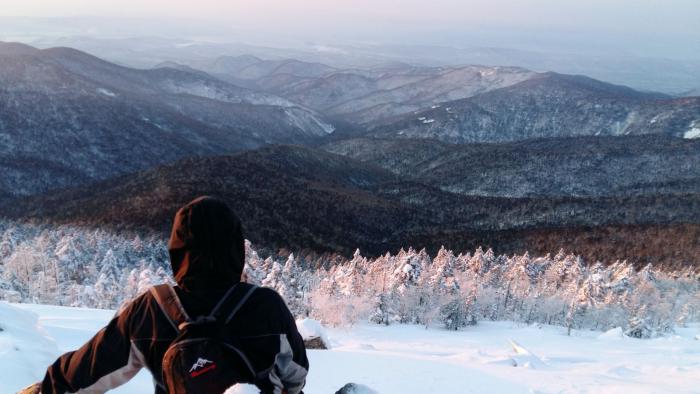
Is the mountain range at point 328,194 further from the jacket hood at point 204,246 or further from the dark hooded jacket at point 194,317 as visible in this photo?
the jacket hood at point 204,246

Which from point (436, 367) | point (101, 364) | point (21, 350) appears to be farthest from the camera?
point (436, 367)

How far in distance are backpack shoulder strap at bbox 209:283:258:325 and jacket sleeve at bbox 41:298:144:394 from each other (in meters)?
0.90

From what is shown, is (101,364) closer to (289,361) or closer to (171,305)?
(171,305)

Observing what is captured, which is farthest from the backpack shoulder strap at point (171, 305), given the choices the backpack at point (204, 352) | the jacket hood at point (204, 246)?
the jacket hood at point (204, 246)

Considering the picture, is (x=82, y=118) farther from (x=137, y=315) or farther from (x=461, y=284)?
(x=137, y=315)

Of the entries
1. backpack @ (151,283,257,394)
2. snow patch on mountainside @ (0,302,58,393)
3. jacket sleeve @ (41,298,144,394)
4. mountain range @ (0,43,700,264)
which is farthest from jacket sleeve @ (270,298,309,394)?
mountain range @ (0,43,700,264)

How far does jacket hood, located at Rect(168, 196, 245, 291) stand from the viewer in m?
3.98

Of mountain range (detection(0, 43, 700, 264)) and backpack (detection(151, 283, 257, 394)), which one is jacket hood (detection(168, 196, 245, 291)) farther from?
mountain range (detection(0, 43, 700, 264))

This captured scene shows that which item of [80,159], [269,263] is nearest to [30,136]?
[80,159]

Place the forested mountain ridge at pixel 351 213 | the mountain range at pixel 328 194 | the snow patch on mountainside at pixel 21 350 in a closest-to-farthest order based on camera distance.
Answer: the snow patch on mountainside at pixel 21 350 < the forested mountain ridge at pixel 351 213 < the mountain range at pixel 328 194

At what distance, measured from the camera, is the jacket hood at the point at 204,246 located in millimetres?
3977

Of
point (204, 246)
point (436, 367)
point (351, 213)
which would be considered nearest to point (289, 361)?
point (204, 246)

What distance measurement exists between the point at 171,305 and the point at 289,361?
1.14 m

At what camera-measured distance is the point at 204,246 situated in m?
4.00
